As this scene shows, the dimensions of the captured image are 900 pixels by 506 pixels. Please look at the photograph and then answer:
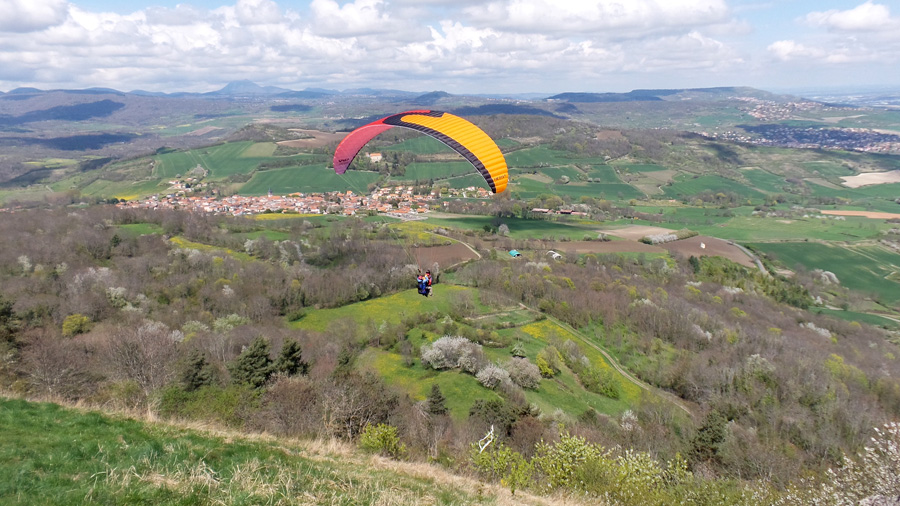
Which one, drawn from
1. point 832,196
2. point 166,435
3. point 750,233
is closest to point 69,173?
point 166,435

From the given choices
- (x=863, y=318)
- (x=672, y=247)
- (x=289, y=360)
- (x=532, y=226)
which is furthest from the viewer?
(x=532, y=226)

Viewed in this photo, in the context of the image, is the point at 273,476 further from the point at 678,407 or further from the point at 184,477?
the point at 678,407

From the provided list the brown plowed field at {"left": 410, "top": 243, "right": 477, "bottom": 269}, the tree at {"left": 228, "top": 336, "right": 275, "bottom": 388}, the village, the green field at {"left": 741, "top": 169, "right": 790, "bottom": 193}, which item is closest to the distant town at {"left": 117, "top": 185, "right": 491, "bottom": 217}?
the village

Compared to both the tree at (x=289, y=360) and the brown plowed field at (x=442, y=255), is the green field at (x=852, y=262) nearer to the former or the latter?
the brown plowed field at (x=442, y=255)

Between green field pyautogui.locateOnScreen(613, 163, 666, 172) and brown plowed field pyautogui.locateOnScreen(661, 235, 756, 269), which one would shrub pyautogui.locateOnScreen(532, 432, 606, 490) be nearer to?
brown plowed field pyautogui.locateOnScreen(661, 235, 756, 269)

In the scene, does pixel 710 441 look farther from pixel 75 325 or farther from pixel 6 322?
pixel 75 325

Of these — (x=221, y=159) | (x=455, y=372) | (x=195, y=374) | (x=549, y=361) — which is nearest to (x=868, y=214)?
(x=549, y=361)
